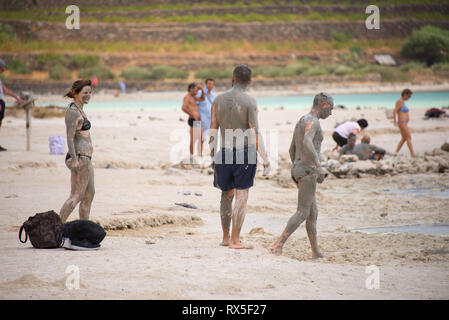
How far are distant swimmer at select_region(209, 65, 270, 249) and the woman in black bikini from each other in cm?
136

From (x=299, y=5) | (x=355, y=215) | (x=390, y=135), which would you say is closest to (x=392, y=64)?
(x=299, y=5)

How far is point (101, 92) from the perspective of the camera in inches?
2092

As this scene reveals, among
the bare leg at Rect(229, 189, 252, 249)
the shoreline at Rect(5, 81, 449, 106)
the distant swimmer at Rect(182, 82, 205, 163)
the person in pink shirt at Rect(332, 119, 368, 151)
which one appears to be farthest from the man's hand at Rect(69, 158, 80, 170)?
the shoreline at Rect(5, 81, 449, 106)

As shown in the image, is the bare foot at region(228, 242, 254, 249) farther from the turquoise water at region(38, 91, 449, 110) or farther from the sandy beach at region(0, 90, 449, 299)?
the turquoise water at region(38, 91, 449, 110)

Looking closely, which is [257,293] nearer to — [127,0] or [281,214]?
[281,214]

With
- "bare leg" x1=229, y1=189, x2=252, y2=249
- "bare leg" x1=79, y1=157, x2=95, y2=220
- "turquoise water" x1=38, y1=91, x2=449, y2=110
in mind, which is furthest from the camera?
"turquoise water" x1=38, y1=91, x2=449, y2=110

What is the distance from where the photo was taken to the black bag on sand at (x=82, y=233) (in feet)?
21.3

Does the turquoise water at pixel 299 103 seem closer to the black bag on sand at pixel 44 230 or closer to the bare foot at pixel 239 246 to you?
the bare foot at pixel 239 246

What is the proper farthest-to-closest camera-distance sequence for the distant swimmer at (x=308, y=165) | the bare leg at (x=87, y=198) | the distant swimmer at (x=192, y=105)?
the distant swimmer at (x=192, y=105), the bare leg at (x=87, y=198), the distant swimmer at (x=308, y=165)

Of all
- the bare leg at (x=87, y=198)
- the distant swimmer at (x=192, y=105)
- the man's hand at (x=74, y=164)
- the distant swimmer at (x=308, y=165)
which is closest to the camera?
the distant swimmer at (x=308, y=165)

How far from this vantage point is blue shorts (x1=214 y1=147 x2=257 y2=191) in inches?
264

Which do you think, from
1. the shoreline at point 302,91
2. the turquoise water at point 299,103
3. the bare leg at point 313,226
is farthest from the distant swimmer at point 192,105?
the shoreline at point 302,91
